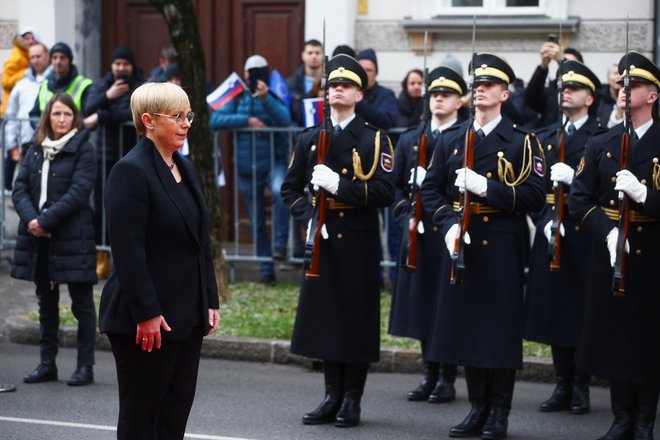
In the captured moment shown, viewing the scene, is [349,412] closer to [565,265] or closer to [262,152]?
[565,265]

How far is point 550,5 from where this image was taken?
1347 centimetres

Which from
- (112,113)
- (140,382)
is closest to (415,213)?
(140,382)

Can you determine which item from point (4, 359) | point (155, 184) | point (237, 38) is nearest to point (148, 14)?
point (237, 38)

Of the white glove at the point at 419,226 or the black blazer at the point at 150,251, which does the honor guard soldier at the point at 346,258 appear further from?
the black blazer at the point at 150,251

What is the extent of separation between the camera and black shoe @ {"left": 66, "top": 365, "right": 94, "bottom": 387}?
900 cm

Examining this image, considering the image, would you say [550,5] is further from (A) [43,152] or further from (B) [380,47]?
(A) [43,152]

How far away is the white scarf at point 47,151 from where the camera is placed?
917 centimetres

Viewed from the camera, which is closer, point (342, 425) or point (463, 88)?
point (342, 425)

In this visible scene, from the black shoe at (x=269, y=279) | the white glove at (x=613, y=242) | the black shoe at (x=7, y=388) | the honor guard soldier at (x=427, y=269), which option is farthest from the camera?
the black shoe at (x=269, y=279)

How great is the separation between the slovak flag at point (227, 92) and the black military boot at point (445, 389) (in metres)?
4.42

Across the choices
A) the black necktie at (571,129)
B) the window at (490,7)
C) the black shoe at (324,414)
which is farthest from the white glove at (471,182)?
the window at (490,7)

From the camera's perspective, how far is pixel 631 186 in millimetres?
7188

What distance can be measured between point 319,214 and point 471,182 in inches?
38.3

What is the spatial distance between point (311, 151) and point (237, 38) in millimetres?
6770
